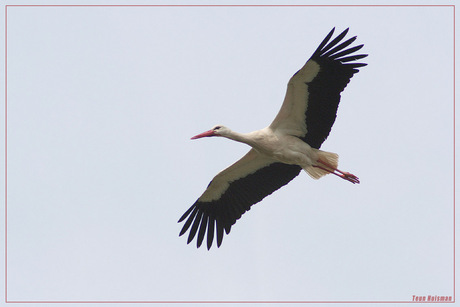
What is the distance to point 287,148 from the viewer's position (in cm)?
850

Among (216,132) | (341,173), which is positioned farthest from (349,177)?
(216,132)

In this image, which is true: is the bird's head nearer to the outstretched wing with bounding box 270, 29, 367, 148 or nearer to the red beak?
the red beak

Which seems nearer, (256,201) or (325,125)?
(325,125)

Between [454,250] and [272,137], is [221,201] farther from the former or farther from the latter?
[454,250]

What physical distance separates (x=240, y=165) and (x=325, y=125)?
1.27m

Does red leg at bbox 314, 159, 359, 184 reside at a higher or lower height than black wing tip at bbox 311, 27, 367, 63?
lower

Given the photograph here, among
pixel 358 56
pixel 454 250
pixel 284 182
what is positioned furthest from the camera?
pixel 284 182

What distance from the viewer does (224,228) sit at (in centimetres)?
936

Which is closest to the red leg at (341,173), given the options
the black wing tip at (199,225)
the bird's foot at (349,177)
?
the bird's foot at (349,177)

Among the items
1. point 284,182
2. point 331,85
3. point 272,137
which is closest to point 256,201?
point 284,182

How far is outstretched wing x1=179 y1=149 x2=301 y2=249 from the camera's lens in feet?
29.9

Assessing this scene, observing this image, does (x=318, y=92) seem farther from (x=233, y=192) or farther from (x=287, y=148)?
(x=233, y=192)

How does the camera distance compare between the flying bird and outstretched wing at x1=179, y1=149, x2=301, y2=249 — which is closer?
the flying bird

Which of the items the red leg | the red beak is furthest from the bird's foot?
the red beak
